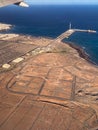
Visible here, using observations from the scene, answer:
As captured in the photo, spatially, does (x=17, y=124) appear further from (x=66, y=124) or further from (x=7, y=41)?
(x=7, y=41)

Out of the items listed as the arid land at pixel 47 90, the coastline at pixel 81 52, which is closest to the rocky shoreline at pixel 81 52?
the coastline at pixel 81 52

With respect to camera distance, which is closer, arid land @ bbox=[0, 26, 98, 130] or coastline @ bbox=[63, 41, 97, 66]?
arid land @ bbox=[0, 26, 98, 130]

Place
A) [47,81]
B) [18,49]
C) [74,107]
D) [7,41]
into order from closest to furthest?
1. [74,107]
2. [47,81]
3. [18,49]
4. [7,41]

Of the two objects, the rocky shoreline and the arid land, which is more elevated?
the arid land

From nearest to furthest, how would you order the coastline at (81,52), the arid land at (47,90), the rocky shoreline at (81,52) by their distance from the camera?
the arid land at (47,90)
the coastline at (81,52)
the rocky shoreline at (81,52)

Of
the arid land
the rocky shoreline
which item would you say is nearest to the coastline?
the rocky shoreline

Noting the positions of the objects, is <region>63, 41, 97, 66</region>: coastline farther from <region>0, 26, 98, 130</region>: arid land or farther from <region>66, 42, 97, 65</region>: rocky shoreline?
<region>0, 26, 98, 130</region>: arid land

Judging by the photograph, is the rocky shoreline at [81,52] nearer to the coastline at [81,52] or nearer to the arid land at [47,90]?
the coastline at [81,52]

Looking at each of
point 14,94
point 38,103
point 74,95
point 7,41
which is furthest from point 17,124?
point 7,41

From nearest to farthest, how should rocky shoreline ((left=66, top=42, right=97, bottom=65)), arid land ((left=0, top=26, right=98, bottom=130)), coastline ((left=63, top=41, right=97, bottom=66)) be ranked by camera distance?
arid land ((left=0, top=26, right=98, bottom=130)) → coastline ((left=63, top=41, right=97, bottom=66)) → rocky shoreline ((left=66, top=42, right=97, bottom=65))
